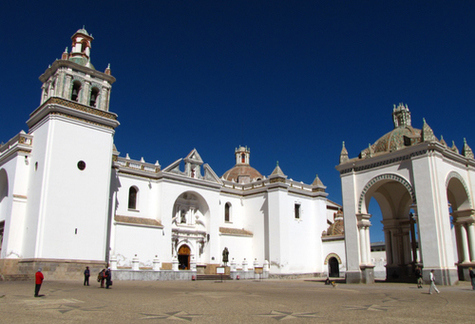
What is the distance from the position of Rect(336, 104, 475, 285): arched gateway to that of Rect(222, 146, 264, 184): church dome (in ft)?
63.5

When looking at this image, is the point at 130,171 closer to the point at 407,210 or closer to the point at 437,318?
the point at 407,210

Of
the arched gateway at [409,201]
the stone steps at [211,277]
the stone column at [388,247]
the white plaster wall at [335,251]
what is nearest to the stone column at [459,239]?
the arched gateway at [409,201]

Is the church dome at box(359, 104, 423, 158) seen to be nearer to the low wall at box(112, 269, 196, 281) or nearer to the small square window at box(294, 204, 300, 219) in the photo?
the low wall at box(112, 269, 196, 281)

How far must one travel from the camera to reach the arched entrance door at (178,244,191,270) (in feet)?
99.1

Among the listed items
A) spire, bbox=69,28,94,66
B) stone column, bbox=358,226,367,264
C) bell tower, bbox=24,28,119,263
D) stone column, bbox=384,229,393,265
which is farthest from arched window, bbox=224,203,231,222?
spire, bbox=69,28,94,66

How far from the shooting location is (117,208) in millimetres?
27109

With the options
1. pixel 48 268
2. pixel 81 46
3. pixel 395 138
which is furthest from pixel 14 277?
pixel 395 138

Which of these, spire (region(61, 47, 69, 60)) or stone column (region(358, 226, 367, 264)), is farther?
spire (region(61, 47, 69, 60))

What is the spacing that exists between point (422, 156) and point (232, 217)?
19.1m

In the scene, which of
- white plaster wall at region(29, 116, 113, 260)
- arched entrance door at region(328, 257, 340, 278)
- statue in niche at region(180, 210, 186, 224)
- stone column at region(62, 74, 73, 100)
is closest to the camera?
white plaster wall at region(29, 116, 113, 260)

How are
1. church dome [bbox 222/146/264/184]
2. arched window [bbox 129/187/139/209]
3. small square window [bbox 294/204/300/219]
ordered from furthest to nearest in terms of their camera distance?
church dome [bbox 222/146/264/184] → small square window [bbox 294/204/300/219] → arched window [bbox 129/187/139/209]

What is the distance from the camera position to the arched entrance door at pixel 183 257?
30203 mm

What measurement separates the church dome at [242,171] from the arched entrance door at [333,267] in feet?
35.5

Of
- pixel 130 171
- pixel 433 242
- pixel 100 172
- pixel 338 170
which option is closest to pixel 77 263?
pixel 100 172
